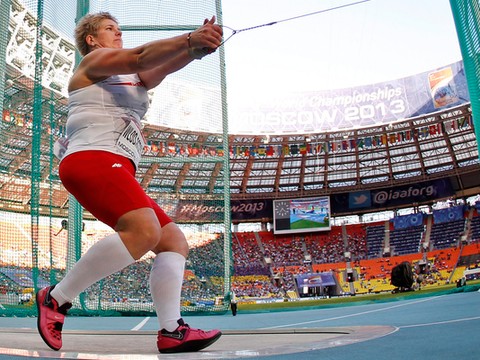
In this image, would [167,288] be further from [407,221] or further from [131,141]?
[407,221]

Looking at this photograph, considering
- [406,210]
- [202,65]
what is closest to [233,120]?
[406,210]

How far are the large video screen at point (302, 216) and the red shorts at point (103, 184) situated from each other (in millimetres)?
35938

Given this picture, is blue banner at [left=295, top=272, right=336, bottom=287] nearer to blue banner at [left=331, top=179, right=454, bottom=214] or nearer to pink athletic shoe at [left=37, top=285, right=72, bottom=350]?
blue banner at [left=331, top=179, right=454, bottom=214]

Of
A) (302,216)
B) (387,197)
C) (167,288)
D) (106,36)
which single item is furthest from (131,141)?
(387,197)

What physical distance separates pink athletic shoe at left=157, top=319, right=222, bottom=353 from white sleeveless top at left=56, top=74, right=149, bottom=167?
2.48 ft

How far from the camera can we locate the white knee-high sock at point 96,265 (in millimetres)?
1926

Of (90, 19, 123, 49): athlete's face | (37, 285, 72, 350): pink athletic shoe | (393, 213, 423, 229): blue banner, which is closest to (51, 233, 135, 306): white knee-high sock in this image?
(37, 285, 72, 350): pink athletic shoe

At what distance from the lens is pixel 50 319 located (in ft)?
6.62

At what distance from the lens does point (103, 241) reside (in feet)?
6.40

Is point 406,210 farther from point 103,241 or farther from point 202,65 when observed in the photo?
point 103,241

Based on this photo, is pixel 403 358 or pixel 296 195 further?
pixel 296 195

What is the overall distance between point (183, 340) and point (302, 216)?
3611cm

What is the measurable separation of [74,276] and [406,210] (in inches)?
1540

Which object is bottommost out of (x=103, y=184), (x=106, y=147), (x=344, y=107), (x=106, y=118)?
(x=103, y=184)
